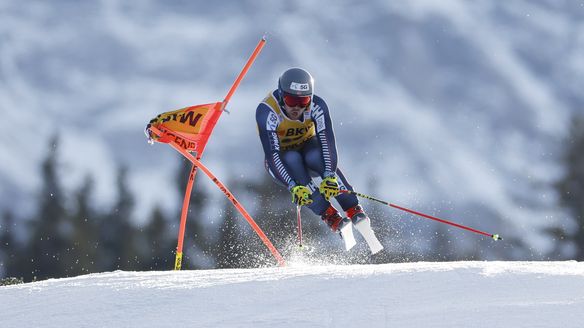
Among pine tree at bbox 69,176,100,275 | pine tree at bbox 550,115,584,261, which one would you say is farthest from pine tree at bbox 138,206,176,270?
pine tree at bbox 550,115,584,261

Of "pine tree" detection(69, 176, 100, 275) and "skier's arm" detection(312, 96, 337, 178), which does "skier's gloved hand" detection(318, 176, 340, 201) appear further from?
"pine tree" detection(69, 176, 100, 275)

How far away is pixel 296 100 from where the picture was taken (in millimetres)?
8812

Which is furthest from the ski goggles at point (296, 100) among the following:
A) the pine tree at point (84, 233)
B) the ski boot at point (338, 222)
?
the pine tree at point (84, 233)

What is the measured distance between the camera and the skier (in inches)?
346

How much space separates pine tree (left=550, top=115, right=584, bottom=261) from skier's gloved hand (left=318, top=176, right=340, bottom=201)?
64.6 feet

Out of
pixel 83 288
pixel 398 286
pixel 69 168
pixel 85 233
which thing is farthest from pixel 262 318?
pixel 69 168

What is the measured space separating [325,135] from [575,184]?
2170 centimetres

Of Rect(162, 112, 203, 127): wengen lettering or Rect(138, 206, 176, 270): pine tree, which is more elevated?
Rect(162, 112, 203, 127): wengen lettering

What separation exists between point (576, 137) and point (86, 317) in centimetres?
2666

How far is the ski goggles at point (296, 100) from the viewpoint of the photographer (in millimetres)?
8797

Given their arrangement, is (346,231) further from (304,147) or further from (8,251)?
(8,251)

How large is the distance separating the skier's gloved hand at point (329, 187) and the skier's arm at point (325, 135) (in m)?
0.12

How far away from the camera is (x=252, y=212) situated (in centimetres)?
3066

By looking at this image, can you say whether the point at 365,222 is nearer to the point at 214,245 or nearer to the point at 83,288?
the point at 83,288
